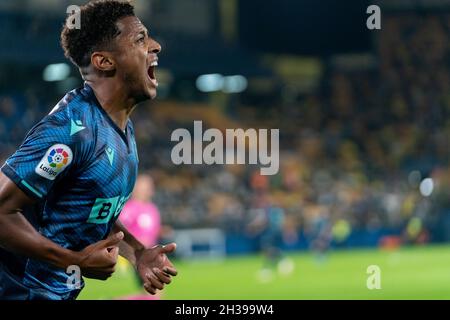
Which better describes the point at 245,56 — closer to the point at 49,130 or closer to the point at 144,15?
the point at 144,15

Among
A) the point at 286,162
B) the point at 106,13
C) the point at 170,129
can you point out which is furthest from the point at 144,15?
the point at 106,13

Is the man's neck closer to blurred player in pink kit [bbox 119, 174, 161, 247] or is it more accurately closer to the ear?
the ear

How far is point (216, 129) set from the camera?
3262 centimetres

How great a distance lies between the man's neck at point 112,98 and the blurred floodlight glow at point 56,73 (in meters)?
25.4

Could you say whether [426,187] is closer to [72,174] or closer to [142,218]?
[142,218]

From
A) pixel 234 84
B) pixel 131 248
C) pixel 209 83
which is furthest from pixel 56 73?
pixel 131 248

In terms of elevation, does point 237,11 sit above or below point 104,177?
above

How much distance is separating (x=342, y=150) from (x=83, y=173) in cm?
3057

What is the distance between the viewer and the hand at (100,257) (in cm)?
399

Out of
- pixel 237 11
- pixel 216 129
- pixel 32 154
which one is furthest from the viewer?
pixel 237 11

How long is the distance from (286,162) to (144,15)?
7180 mm

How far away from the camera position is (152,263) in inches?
177

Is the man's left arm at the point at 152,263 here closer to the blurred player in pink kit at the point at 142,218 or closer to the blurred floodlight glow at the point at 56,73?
the blurred player in pink kit at the point at 142,218

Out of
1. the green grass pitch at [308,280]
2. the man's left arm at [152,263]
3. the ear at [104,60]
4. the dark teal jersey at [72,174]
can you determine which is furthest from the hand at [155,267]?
the green grass pitch at [308,280]
